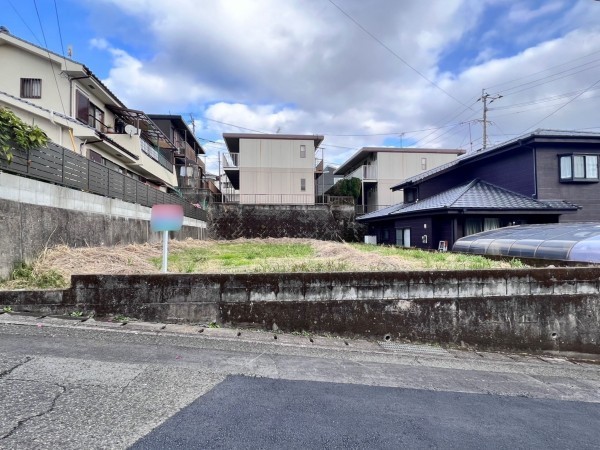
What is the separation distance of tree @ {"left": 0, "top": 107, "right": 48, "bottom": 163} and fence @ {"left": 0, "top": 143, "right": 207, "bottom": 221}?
0.11 m

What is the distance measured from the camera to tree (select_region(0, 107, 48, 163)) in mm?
5762

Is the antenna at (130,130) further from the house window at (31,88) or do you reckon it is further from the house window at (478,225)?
the house window at (478,225)

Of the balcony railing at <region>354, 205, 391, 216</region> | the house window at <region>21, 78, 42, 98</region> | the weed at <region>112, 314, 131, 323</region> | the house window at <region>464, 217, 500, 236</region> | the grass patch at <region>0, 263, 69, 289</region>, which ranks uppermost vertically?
the house window at <region>21, 78, 42, 98</region>

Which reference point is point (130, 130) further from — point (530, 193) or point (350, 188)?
point (530, 193)

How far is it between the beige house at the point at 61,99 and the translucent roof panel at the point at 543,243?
14042mm

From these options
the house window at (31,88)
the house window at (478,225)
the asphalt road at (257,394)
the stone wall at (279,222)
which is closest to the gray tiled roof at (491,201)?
the house window at (478,225)

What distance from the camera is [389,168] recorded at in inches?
Result: 1137

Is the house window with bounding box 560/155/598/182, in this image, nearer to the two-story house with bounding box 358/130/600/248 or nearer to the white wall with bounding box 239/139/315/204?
the two-story house with bounding box 358/130/600/248

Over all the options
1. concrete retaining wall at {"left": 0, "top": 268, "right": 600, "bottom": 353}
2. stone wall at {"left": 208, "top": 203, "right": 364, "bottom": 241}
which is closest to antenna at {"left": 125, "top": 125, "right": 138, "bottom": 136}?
stone wall at {"left": 208, "top": 203, "right": 364, "bottom": 241}

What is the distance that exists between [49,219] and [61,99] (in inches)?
438

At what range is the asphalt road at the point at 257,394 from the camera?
7.82ft

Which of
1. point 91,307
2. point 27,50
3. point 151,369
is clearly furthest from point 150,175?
point 151,369

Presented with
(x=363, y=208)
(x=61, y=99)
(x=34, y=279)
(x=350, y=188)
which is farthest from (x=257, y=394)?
(x=350, y=188)

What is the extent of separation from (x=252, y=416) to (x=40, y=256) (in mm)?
5642
